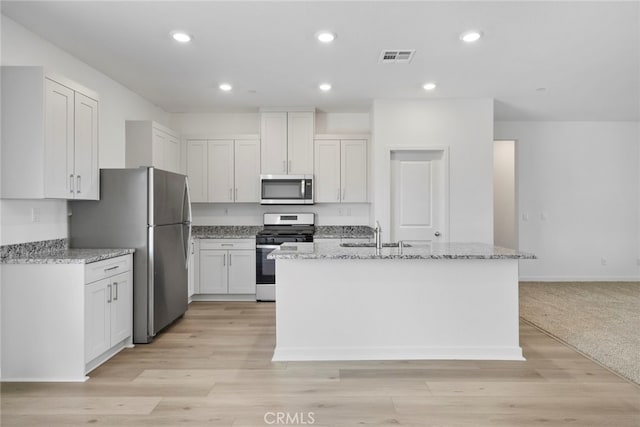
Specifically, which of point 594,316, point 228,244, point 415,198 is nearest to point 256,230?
point 228,244

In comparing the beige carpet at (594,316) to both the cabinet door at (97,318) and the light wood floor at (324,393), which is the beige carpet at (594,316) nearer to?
the light wood floor at (324,393)

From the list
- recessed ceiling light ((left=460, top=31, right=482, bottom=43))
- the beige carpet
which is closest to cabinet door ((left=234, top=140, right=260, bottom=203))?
recessed ceiling light ((left=460, top=31, right=482, bottom=43))

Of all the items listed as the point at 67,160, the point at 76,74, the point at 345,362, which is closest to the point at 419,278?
the point at 345,362

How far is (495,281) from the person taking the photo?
3.23 metres

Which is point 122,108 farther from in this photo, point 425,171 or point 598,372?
point 598,372

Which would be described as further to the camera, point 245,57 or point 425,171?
point 425,171

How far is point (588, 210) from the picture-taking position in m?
6.51

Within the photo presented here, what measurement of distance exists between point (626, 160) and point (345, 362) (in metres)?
6.22

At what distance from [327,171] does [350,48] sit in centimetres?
232

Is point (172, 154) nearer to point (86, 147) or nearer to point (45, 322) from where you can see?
point (86, 147)

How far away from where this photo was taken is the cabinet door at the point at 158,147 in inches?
188

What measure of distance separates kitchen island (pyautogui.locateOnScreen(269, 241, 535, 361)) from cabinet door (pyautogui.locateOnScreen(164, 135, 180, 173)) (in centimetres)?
283

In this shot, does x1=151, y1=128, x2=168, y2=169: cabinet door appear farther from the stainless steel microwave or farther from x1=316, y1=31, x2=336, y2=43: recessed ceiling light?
x1=316, y1=31, x2=336, y2=43: recessed ceiling light

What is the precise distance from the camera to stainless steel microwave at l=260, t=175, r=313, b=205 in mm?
5551
